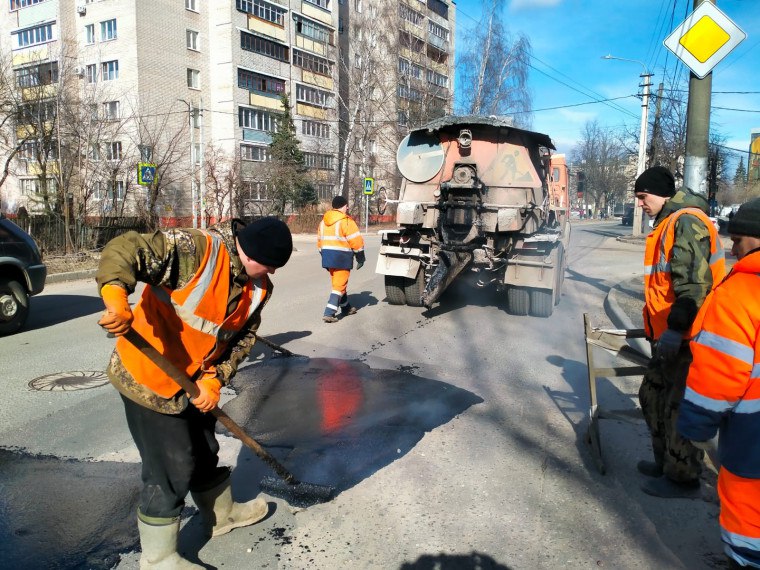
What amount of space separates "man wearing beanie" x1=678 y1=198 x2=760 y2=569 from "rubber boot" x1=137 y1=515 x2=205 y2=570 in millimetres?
2101

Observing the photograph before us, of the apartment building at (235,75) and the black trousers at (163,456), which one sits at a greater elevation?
the apartment building at (235,75)

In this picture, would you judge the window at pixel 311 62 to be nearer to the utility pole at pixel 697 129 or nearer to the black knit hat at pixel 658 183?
the utility pole at pixel 697 129

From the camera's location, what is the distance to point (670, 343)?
3035mm

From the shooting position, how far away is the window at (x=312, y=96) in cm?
4356

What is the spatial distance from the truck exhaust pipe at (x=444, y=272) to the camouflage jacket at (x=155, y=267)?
18.0 feet

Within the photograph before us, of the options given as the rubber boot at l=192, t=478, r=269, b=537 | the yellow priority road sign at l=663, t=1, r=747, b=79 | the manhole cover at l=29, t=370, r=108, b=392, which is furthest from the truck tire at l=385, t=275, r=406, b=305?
the rubber boot at l=192, t=478, r=269, b=537

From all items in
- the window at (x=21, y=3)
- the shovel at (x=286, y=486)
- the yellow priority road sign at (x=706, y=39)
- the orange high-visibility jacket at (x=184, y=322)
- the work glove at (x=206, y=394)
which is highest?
the window at (x=21, y=3)

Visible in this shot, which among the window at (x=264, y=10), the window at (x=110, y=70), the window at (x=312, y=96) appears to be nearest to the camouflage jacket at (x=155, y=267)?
the window at (x=110, y=70)

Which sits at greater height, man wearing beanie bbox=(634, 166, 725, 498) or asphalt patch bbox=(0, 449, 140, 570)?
man wearing beanie bbox=(634, 166, 725, 498)

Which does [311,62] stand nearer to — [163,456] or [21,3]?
[21,3]

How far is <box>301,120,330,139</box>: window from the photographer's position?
142ft

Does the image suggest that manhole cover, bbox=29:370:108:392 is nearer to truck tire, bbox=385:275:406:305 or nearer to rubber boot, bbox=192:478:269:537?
rubber boot, bbox=192:478:269:537

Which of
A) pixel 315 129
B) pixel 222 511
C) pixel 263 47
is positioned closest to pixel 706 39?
pixel 222 511

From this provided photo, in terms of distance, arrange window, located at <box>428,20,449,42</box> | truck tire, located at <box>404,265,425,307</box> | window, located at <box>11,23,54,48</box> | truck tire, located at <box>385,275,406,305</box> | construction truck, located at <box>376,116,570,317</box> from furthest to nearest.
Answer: window, located at <box>428,20,449,42</box>
window, located at <box>11,23,54,48</box>
truck tire, located at <box>385,275,406,305</box>
truck tire, located at <box>404,265,425,307</box>
construction truck, located at <box>376,116,570,317</box>
